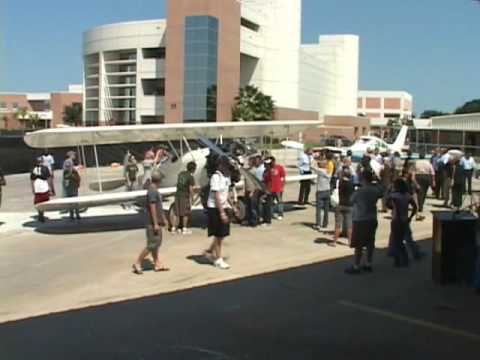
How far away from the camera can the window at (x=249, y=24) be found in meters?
95.1

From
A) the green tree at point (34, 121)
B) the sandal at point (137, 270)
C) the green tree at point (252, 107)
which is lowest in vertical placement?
the sandal at point (137, 270)

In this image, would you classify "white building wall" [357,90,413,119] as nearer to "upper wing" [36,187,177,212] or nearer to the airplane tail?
the airplane tail

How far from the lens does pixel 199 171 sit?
16656mm

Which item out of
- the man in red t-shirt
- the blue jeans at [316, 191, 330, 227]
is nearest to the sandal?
the blue jeans at [316, 191, 330, 227]

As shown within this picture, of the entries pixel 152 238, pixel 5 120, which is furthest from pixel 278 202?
pixel 5 120

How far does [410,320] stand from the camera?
7.06m

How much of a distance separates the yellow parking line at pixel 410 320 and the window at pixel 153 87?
280 ft

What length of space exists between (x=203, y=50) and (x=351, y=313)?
259ft

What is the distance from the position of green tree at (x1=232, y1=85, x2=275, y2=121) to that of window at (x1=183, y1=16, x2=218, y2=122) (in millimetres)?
3653

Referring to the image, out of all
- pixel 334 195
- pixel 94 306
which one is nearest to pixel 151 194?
pixel 94 306

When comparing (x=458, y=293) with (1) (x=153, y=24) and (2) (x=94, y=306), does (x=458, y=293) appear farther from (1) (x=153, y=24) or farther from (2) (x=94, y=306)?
(1) (x=153, y=24)

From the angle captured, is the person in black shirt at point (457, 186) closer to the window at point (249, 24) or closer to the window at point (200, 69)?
the window at point (200, 69)

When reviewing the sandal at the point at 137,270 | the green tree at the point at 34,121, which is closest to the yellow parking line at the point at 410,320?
the sandal at the point at 137,270

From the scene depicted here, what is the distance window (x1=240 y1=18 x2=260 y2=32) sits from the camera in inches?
3745
